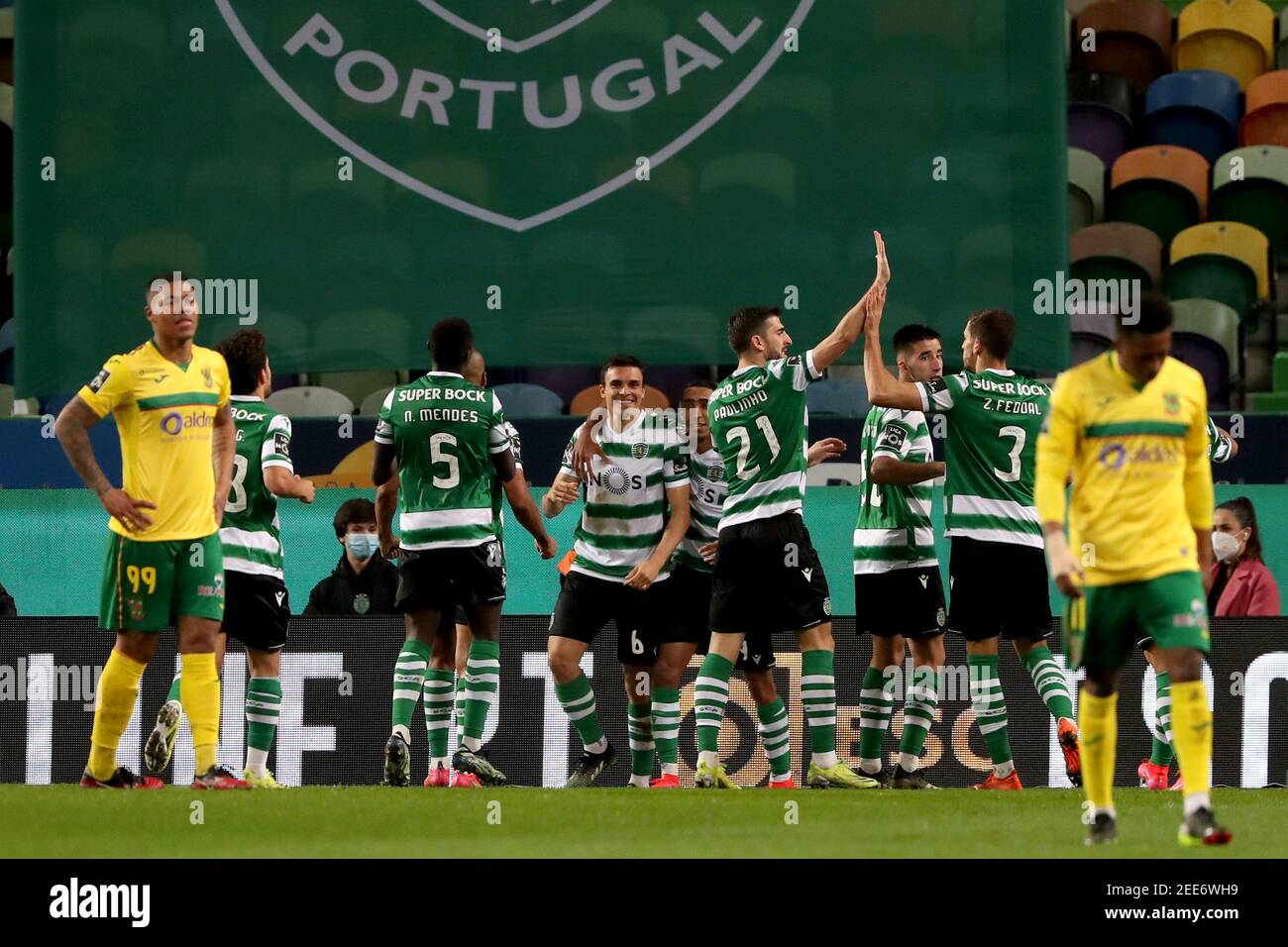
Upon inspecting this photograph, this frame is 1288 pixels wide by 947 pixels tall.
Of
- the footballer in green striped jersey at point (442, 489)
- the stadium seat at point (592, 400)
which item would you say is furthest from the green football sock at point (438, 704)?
the stadium seat at point (592, 400)

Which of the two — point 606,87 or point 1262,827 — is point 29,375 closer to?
point 606,87

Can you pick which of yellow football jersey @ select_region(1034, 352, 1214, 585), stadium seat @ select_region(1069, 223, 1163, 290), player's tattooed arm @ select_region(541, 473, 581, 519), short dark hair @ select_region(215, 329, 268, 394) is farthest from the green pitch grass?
stadium seat @ select_region(1069, 223, 1163, 290)

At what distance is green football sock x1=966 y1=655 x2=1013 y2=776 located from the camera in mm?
8961

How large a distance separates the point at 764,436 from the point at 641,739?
1649 mm

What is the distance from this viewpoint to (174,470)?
304 inches

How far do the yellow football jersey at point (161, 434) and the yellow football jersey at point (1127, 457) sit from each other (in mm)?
3294

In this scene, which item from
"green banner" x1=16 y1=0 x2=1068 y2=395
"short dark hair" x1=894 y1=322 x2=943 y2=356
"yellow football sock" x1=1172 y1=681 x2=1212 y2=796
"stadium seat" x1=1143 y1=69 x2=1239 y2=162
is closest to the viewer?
"yellow football sock" x1=1172 y1=681 x2=1212 y2=796

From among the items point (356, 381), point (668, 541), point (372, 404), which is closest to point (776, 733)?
point (668, 541)

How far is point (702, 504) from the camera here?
9.59 metres

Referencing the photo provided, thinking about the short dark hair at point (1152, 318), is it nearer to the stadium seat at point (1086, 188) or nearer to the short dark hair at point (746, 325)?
the short dark hair at point (746, 325)

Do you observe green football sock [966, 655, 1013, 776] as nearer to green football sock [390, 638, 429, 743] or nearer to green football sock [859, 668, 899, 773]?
green football sock [859, 668, 899, 773]

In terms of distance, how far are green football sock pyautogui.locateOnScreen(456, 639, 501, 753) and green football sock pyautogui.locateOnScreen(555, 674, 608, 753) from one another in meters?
0.34

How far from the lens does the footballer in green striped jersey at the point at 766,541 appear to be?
885 cm
